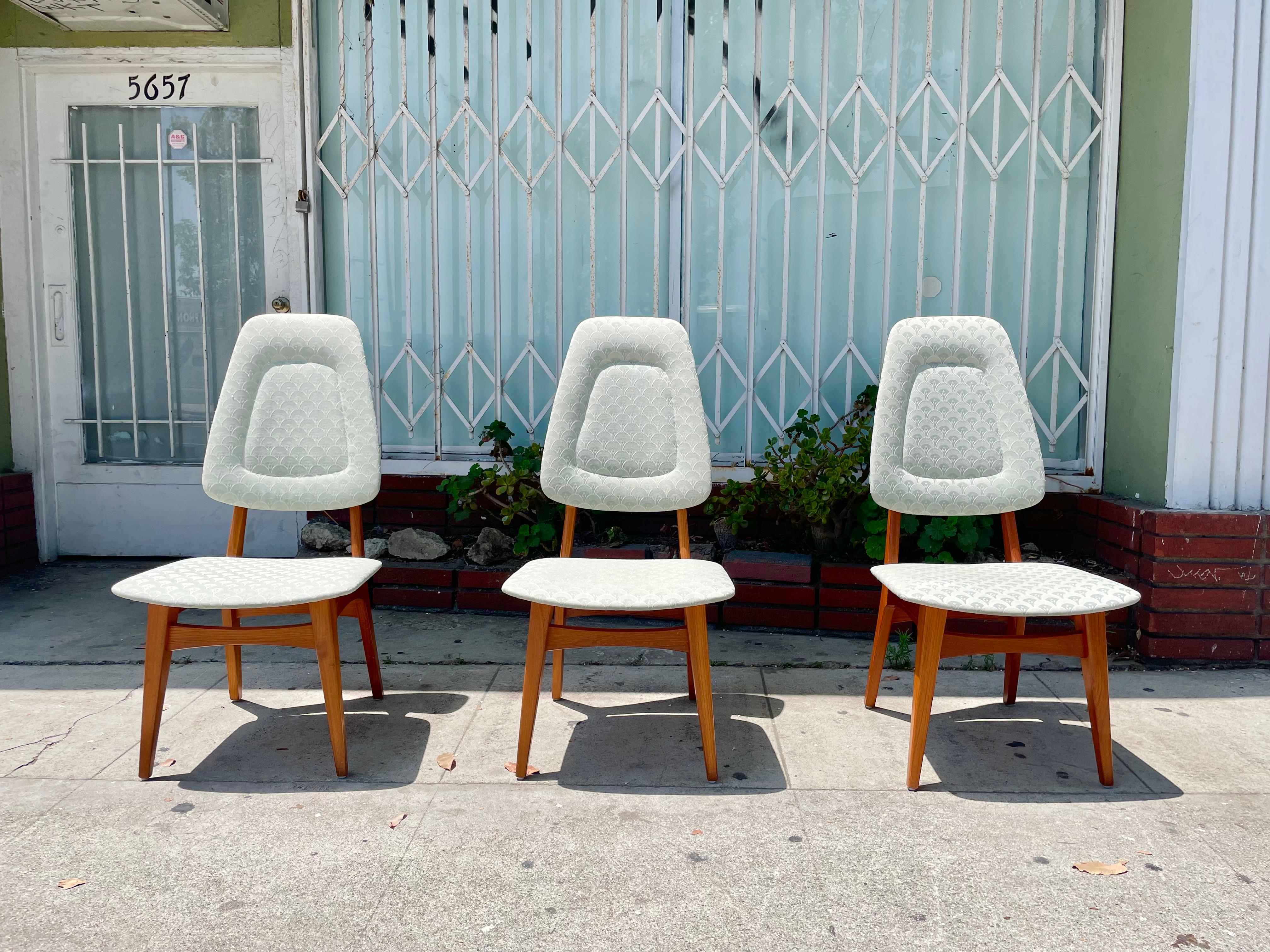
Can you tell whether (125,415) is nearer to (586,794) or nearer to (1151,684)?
(586,794)

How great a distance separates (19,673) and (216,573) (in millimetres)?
1111

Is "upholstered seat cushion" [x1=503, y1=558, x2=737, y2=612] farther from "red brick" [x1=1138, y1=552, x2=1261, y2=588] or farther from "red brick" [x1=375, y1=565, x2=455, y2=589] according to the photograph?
"red brick" [x1=1138, y1=552, x2=1261, y2=588]

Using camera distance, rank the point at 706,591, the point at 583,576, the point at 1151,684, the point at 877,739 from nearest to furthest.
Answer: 1. the point at 706,591
2. the point at 583,576
3. the point at 877,739
4. the point at 1151,684

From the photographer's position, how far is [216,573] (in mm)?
2082

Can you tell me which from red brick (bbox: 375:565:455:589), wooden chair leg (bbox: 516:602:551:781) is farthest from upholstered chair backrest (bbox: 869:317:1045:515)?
red brick (bbox: 375:565:455:589)

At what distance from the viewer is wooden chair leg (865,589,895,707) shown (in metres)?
2.35

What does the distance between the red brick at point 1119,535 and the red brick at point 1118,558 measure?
1 cm

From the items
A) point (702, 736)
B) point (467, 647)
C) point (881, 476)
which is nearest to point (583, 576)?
point (702, 736)

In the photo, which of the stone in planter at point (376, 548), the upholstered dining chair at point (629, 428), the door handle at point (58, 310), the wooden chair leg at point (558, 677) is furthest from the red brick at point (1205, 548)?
the door handle at point (58, 310)

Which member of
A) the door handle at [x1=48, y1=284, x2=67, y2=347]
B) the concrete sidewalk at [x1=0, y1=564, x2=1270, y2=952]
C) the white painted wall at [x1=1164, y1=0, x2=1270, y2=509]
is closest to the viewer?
the concrete sidewalk at [x1=0, y1=564, x2=1270, y2=952]

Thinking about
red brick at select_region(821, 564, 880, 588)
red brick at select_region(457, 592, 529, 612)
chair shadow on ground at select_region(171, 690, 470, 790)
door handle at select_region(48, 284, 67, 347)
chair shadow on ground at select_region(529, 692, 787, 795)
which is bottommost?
chair shadow on ground at select_region(171, 690, 470, 790)

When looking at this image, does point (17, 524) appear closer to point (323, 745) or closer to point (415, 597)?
point (415, 597)

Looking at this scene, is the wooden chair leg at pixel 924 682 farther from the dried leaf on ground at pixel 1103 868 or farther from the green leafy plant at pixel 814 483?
the green leafy plant at pixel 814 483

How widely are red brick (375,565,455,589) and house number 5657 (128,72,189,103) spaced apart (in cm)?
213
